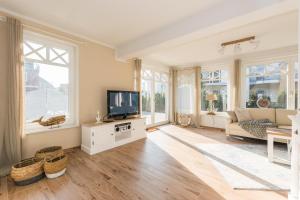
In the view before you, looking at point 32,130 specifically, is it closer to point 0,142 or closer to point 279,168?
point 0,142

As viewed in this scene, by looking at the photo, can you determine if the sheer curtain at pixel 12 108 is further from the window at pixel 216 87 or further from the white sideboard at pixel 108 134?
the window at pixel 216 87

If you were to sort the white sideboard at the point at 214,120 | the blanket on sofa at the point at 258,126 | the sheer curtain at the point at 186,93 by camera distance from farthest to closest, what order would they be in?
the sheer curtain at the point at 186,93, the white sideboard at the point at 214,120, the blanket on sofa at the point at 258,126

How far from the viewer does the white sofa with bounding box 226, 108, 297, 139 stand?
3.84 meters

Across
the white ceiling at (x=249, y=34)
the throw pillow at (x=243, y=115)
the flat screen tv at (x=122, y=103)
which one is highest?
the white ceiling at (x=249, y=34)

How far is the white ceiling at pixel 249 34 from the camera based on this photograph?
9.05ft

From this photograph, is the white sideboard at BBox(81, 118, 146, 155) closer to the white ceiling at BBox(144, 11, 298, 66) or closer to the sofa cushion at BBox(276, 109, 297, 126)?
the white ceiling at BBox(144, 11, 298, 66)

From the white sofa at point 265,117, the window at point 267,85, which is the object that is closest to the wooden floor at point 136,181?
the white sofa at point 265,117

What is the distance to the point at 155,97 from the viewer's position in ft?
18.8

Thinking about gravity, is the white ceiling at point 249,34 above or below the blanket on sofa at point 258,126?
above

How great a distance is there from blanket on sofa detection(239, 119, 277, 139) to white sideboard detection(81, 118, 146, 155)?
2785 millimetres

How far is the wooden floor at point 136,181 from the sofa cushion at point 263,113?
2.44 m

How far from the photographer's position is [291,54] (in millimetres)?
4090

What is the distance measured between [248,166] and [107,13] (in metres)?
3.48

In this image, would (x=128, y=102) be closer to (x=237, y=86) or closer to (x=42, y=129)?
(x=42, y=129)
